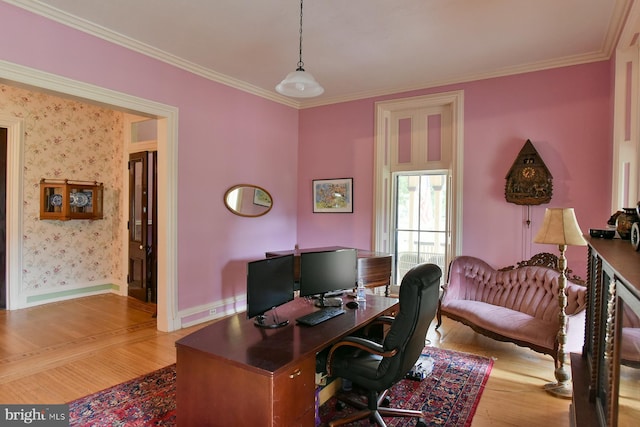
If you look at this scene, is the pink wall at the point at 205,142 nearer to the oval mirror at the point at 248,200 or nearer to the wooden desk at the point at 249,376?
the oval mirror at the point at 248,200

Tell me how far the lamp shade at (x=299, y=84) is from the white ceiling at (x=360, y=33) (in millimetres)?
637

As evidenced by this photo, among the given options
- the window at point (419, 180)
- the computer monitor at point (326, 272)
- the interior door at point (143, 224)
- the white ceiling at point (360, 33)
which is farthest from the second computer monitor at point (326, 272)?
the interior door at point (143, 224)

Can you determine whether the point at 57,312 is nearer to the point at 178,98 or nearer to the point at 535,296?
the point at 178,98

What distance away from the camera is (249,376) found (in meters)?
1.78

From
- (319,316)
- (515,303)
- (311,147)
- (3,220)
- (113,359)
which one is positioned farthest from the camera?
(311,147)

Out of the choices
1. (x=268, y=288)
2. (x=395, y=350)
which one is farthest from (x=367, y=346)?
(x=268, y=288)

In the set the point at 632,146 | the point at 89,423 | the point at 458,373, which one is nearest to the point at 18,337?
the point at 89,423

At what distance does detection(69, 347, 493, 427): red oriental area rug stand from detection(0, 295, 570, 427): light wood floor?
0.12 m

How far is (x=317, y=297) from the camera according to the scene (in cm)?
312

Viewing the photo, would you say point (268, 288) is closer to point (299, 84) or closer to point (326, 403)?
point (326, 403)

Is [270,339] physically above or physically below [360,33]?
below

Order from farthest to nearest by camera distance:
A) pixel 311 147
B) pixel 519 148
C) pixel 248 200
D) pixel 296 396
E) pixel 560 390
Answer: pixel 311 147 → pixel 248 200 → pixel 519 148 → pixel 560 390 → pixel 296 396

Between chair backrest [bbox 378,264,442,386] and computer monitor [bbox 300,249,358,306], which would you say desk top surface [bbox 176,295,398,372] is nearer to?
computer monitor [bbox 300,249,358,306]

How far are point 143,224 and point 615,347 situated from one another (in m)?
5.48
